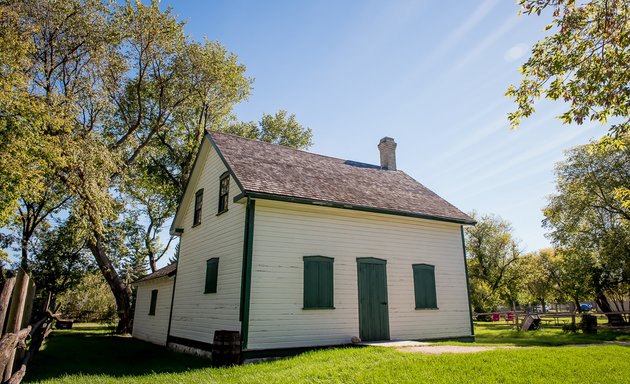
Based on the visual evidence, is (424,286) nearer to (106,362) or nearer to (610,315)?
(106,362)

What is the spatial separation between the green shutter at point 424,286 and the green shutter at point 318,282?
140 inches

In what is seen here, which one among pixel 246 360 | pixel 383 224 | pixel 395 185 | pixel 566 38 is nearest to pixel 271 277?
pixel 246 360

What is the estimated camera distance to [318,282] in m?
11.9

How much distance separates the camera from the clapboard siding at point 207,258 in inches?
463

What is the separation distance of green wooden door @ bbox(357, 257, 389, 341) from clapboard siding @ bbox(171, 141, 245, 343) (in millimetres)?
4023

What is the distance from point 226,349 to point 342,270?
4391mm

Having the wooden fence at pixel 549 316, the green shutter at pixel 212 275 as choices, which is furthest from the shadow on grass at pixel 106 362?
the wooden fence at pixel 549 316

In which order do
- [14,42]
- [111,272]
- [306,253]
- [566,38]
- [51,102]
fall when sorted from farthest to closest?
[111,272] → [51,102] → [14,42] → [306,253] → [566,38]

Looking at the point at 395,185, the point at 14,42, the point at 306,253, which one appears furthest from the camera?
the point at 395,185

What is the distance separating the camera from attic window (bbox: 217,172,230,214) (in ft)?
44.8

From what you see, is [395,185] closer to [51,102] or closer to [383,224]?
[383,224]

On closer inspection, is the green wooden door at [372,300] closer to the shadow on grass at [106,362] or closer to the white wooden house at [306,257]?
the white wooden house at [306,257]

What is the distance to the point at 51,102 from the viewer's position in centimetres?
1576

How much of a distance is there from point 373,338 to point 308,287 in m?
2.85
